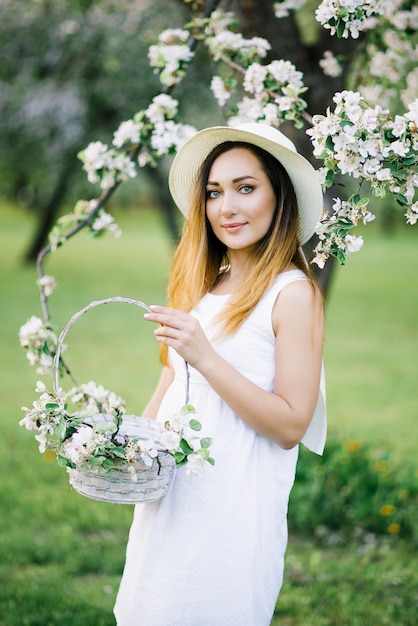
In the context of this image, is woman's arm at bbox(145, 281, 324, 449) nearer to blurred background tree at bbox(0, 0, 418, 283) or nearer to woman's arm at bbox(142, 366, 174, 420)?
woman's arm at bbox(142, 366, 174, 420)

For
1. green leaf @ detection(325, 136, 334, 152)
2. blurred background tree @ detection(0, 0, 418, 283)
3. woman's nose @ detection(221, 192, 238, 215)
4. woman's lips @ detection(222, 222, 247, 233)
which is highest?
blurred background tree @ detection(0, 0, 418, 283)

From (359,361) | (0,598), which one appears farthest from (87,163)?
(359,361)

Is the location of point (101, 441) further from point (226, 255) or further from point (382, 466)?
point (382, 466)

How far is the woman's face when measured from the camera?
2.17 m

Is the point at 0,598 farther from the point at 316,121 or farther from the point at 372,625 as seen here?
the point at 316,121

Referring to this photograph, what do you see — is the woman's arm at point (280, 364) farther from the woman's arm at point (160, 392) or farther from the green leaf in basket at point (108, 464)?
the woman's arm at point (160, 392)

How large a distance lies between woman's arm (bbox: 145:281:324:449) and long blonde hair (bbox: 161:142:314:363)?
10 cm

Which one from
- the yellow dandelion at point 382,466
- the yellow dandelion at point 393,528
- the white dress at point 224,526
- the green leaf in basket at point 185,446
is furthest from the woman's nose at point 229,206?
the yellow dandelion at point 382,466

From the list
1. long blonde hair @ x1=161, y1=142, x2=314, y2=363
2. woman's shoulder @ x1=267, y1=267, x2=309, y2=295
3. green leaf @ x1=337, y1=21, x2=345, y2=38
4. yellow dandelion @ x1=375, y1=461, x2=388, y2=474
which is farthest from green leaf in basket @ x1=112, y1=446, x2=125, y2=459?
yellow dandelion @ x1=375, y1=461, x2=388, y2=474

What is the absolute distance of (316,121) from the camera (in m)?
1.97

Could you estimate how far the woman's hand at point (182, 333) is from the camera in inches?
74.3

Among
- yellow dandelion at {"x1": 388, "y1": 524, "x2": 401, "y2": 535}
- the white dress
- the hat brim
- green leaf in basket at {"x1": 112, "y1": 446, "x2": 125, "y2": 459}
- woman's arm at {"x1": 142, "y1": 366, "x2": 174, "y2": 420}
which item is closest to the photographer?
green leaf in basket at {"x1": 112, "y1": 446, "x2": 125, "y2": 459}

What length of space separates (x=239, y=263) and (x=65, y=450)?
0.80 metres

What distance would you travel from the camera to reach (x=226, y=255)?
8.05 ft
